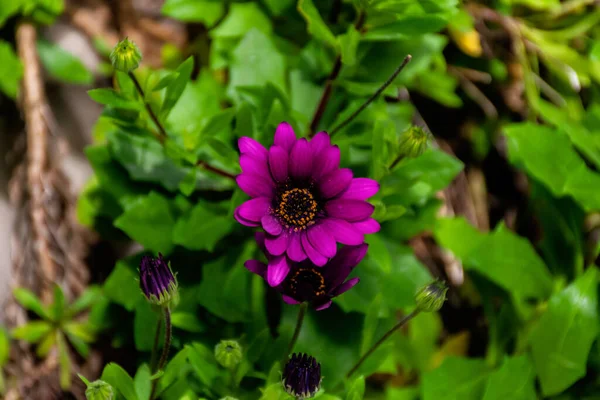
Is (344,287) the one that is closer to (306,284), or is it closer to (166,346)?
(306,284)

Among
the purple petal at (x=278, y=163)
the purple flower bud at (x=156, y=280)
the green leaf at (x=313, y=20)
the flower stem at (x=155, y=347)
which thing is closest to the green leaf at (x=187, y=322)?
the flower stem at (x=155, y=347)

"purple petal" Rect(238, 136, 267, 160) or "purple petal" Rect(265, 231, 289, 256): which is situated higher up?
"purple petal" Rect(238, 136, 267, 160)

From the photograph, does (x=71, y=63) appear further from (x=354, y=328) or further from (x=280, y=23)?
(x=354, y=328)

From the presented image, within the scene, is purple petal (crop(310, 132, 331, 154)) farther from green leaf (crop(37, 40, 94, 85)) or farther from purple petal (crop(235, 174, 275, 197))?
green leaf (crop(37, 40, 94, 85))

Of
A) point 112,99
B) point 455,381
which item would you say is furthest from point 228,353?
point 455,381

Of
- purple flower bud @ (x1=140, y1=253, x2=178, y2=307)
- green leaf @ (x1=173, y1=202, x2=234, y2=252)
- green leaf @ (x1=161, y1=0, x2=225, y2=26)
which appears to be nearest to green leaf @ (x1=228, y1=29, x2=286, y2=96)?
green leaf @ (x1=161, y1=0, x2=225, y2=26)

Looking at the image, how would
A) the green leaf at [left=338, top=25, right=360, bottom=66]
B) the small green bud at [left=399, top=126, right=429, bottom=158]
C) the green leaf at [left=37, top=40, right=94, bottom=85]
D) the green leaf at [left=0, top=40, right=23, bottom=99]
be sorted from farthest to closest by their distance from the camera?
1. the green leaf at [left=37, top=40, right=94, bottom=85]
2. the green leaf at [left=0, top=40, right=23, bottom=99]
3. the green leaf at [left=338, top=25, right=360, bottom=66]
4. the small green bud at [left=399, top=126, right=429, bottom=158]
